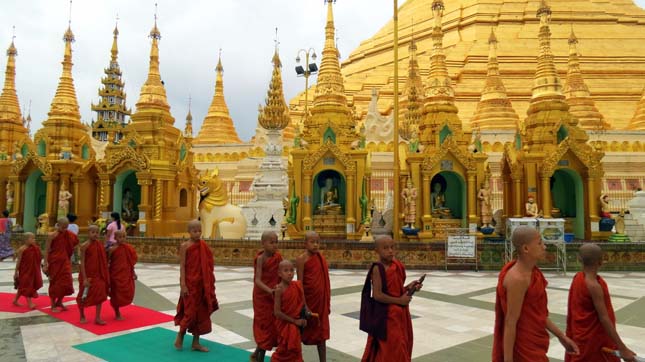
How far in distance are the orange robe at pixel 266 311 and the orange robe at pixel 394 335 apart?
128cm

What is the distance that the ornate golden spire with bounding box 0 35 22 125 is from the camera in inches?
1000

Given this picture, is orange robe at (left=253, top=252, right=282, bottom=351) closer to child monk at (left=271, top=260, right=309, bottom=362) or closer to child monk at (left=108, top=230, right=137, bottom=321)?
child monk at (left=271, top=260, right=309, bottom=362)

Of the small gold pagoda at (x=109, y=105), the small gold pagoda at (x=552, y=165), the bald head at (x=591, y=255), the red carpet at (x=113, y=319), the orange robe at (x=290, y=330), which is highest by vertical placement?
the small gold pagoda at (x=109, y=105)

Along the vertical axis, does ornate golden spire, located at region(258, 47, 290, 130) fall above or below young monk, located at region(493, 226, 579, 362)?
above

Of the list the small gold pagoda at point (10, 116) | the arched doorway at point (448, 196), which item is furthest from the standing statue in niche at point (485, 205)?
the small gold pagoda at point (10, 116)

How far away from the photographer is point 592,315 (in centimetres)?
362

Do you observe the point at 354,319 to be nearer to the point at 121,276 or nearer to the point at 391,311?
the point at 391,311

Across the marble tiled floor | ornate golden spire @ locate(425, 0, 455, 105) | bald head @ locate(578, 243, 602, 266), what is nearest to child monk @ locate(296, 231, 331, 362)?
the marble tiled floor

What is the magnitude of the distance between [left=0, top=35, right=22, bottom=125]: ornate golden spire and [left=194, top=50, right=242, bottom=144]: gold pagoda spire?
1149 cm

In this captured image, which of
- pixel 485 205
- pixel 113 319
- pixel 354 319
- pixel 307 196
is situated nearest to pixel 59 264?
pixel 113 319

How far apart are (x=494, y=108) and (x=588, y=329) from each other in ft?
86.4

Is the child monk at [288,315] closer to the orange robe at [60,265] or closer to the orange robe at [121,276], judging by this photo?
the orange robe at [121,276]

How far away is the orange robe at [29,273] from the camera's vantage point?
8.52 metres

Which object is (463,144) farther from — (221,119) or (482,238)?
(221,119)
